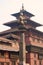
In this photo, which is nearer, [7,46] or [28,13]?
[7,46]

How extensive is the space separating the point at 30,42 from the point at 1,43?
6852mm

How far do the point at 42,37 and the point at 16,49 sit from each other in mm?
11923

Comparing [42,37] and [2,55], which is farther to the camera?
[42,37]

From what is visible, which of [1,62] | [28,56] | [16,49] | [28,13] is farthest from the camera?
[28,13]

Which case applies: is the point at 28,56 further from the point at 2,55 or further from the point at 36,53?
the point at 2,55

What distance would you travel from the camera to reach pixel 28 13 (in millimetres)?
43625

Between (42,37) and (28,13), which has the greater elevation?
(28,13)

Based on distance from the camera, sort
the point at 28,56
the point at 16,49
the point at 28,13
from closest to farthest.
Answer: the point at 16,49 < the point at 28,56 < the point at 28,13

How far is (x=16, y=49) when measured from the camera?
113 feet

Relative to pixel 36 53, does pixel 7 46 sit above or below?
above

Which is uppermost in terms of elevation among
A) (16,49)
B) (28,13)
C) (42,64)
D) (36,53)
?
(28,13)

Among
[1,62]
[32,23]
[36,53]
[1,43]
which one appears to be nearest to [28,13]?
[32,23]

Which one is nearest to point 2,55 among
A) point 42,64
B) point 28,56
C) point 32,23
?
point 28,56

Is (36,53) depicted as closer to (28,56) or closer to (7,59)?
(28,56)
